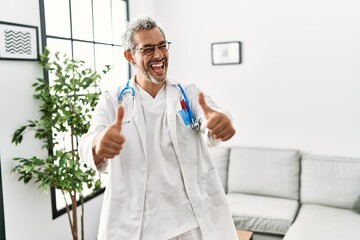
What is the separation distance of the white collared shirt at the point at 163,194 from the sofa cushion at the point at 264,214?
1612mm

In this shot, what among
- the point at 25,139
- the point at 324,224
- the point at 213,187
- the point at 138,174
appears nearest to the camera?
the point at 138,174

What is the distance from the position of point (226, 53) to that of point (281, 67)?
558mm

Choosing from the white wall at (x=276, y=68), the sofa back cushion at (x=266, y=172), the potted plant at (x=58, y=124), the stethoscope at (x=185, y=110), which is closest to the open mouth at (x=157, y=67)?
the stethoscope at (x=185, y=110)

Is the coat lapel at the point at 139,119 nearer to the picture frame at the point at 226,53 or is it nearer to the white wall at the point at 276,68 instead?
the white wall at the point at 276,68

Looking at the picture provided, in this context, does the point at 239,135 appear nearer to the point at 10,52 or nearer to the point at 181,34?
the point at 181,34

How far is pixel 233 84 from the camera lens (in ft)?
12.1

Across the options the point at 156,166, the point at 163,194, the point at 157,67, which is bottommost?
the point at 163,194

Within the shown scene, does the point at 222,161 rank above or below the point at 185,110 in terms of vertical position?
below

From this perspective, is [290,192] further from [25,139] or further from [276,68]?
[25,139]

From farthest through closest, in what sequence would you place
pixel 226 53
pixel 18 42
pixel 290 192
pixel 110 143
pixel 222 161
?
pixel 226 53
pixel 222 161
pixel 290 192
pixel 18 42
pixel 110 143

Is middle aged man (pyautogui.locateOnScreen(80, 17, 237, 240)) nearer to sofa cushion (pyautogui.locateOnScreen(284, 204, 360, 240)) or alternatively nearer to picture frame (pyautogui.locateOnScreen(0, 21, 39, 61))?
picture frame (pyautogui.locateOnScreen(0, 21, 39, 61))

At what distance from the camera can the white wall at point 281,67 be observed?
10.5 feet

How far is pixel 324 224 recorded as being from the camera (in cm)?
265

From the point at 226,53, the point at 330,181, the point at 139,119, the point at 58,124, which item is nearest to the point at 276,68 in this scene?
the point at 226,53
